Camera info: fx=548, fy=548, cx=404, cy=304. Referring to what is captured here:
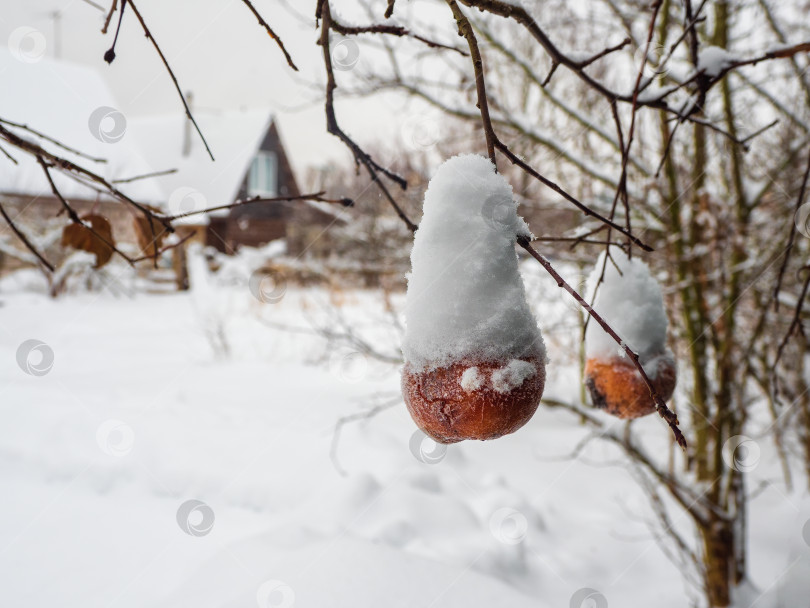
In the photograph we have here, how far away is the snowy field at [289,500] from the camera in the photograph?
1687mm

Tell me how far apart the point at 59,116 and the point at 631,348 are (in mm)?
9409

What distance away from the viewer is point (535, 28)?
2.31ft

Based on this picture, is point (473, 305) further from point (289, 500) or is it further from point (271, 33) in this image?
point (289, 500)

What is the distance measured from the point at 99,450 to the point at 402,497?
66.8 inches

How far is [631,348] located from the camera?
876mm

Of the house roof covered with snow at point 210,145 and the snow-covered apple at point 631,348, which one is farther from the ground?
the house roof covered with snow at point 210,145

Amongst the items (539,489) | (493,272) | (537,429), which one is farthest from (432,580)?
(537,429)

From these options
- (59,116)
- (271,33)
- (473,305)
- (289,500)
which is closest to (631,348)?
(473,305)

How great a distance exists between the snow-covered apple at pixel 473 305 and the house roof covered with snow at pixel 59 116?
6801mm

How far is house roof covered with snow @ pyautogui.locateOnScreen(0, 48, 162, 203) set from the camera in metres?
6.88

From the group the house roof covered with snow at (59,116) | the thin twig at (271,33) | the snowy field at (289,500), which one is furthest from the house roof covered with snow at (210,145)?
the thin twig at (271,33)

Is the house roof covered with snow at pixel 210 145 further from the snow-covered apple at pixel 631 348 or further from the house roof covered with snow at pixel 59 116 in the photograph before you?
the snow-covered apple at pixel 631 348

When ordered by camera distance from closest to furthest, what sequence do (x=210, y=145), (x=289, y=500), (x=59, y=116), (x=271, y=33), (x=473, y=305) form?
1. (x=473, y=305)
2. (x=271, y=33)
3. (x=289, y=500)
4. (x=59, y=116)
5. (x=210, y=145)

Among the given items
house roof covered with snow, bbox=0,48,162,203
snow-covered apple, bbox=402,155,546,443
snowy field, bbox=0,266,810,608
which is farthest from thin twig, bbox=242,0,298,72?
house roof covered with snow, bbox=0,48,162,203
